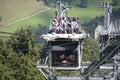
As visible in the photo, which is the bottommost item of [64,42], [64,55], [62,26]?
[64,55]

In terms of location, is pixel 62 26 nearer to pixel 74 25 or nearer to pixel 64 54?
pixel 74 25

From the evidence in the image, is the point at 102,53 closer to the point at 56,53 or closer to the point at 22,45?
the point at 56,53

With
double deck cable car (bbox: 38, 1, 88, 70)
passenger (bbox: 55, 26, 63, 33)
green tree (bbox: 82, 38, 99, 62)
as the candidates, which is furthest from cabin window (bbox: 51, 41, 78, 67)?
green tree (bbox: 82, 38, 99, 62)

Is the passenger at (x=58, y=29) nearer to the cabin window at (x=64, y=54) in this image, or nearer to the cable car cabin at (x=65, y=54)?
the cable car cabin at (x=65, y=54)

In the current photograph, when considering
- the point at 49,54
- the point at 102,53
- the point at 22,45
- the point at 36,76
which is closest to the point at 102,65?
the point at 102,53

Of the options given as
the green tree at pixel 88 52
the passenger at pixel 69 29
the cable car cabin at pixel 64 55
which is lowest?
the green tree at pixel 88 52

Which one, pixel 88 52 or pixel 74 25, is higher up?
pixel 74 25

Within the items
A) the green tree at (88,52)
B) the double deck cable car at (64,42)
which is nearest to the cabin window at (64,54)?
the double deck cable car at (64,42)

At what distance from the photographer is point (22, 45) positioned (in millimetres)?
111312

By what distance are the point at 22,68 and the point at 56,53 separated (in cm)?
3275

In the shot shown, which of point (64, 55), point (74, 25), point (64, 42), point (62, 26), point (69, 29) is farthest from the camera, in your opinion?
point (64, 55)

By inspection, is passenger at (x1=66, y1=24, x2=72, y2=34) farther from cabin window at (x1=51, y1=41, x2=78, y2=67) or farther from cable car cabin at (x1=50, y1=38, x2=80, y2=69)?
cabin window at (x1=51, y1=41, x2=78, y2=67)

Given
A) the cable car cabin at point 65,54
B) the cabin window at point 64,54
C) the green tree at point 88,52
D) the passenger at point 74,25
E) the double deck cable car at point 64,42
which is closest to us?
the double deck cable car at point 64,42

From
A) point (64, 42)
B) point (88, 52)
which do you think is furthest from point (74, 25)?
point (88, 52)
